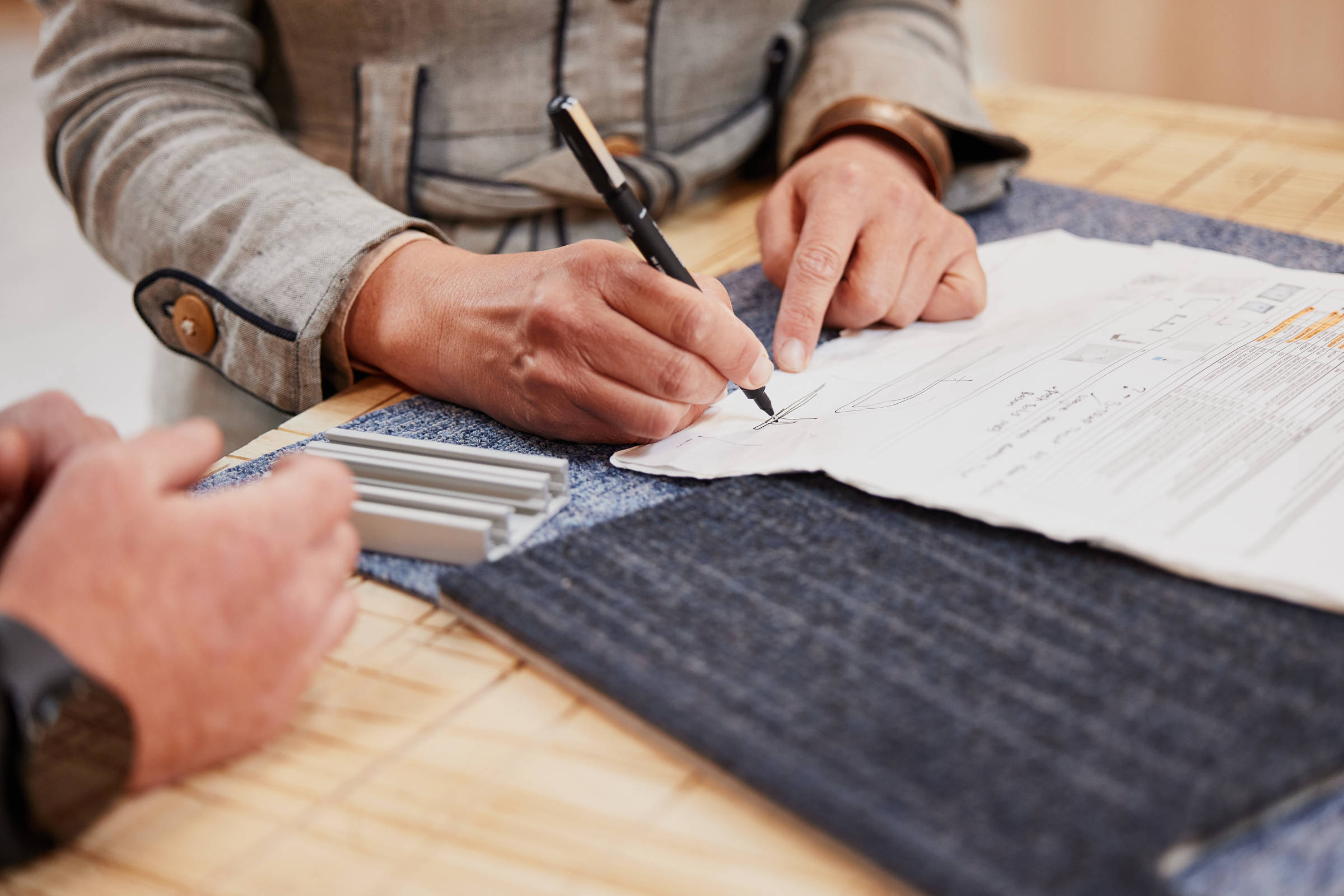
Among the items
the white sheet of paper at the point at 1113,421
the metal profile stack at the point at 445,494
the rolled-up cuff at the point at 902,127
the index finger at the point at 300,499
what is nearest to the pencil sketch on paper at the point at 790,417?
the white sheet of paper at the point at 1113,421

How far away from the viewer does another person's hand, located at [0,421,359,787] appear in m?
0.34

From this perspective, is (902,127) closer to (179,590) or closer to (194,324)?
(194,324)

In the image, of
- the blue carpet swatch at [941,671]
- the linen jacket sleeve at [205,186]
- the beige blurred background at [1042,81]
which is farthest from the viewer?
the beige blurred background at [1042,81]

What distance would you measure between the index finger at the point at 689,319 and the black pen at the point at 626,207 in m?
0.02

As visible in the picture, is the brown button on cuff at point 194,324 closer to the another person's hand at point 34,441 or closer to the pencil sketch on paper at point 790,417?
the another person's hand at point 34,441

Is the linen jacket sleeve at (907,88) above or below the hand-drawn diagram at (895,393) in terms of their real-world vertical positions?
above

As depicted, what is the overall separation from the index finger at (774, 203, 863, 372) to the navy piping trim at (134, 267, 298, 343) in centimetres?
31

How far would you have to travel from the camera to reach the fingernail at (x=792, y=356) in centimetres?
62

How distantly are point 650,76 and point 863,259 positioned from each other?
33 cm

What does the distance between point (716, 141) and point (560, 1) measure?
20 cm

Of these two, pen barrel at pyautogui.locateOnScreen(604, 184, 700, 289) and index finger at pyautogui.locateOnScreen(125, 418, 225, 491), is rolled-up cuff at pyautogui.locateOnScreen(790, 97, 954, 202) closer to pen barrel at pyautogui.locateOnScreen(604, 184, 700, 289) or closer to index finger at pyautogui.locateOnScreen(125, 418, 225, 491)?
pen barrel at pyautogui.locateOnScreen(604, 184, 700, 289)

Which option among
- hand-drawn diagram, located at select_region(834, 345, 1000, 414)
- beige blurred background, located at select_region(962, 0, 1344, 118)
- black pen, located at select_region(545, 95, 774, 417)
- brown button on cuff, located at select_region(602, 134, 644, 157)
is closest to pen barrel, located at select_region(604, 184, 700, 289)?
black pen, located at select_region(545, 95, 774, 417)

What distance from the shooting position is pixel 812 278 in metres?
0.66

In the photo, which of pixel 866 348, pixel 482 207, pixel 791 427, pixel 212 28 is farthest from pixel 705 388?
pixel 212 28
